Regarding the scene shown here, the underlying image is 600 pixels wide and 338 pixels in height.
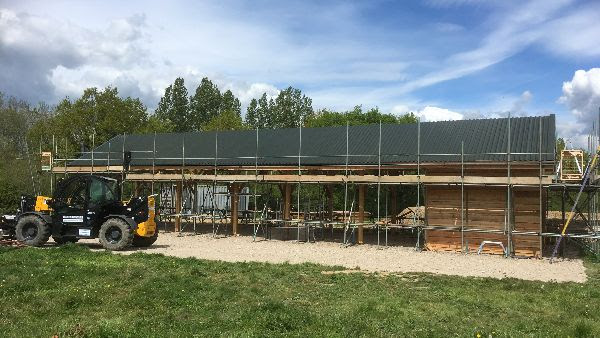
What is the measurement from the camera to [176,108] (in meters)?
63.8

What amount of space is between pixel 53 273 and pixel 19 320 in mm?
3714

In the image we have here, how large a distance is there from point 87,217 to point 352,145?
10326 mm

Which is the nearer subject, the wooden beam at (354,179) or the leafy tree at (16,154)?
the wooden beam at (354,179)

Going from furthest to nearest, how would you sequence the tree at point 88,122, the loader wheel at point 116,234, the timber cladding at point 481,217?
the tree at point 88,122
the timber cladding at point 481,217
the loader wheel at point 116,234

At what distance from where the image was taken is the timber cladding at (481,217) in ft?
56.6

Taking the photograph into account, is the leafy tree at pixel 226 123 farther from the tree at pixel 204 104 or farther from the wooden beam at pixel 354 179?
the wooden beam at pixel 354 179

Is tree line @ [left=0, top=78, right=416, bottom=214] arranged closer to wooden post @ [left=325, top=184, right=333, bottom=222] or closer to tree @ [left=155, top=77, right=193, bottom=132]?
tree @ [left=155, top=77, right=193, bottom=132]

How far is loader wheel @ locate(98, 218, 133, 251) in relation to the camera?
54.5 ft

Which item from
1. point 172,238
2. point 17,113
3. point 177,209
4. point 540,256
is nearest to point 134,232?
point 172,238

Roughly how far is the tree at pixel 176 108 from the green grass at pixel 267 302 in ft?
170

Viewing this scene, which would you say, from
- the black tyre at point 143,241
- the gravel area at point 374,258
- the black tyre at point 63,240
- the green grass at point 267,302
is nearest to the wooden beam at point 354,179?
the gravel area at point 374,258

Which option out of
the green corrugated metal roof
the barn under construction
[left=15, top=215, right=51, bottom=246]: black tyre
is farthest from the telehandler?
the green corrugated metal roof

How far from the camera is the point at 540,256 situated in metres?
16.8

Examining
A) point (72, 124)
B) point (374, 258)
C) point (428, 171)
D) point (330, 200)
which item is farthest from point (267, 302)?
point (72, 124)
